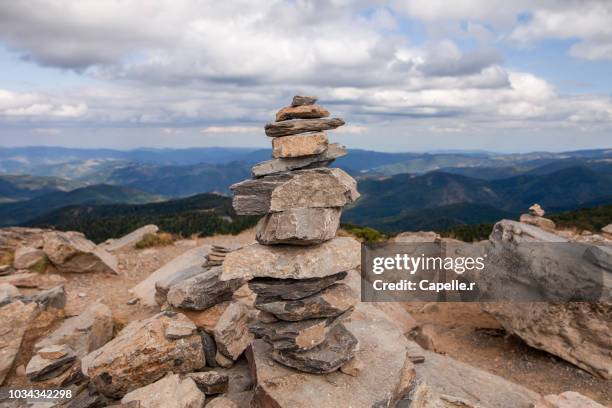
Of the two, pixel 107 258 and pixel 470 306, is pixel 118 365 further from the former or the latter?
pixel 470 306

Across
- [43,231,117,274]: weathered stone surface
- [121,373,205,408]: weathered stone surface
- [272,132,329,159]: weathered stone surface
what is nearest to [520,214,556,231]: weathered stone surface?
[272,132,329,159]: weathered stone surface

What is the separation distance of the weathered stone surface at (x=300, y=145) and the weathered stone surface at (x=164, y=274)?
42.6 ft

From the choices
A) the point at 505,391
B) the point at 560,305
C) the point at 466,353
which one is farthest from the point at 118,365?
the point at 560,305

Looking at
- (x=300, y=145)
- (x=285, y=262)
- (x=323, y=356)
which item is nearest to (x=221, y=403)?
(x=323, y=356)

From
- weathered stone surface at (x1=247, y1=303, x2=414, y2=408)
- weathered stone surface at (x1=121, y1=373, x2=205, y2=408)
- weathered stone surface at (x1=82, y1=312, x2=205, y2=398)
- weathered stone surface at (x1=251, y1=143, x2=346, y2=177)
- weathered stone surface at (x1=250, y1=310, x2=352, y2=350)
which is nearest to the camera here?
weathered stone surface at (x1=247, y1=303, x2=414, y2=408)

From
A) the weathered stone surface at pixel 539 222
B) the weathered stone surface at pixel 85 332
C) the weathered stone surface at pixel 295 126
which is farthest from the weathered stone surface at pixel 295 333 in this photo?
the weathered stone surface at pixel 539 222

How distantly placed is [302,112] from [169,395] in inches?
381

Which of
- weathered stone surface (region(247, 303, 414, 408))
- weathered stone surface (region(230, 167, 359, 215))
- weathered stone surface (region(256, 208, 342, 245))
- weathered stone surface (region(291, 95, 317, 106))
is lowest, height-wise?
weathered stone surface (region(247, 303, 414, 408))

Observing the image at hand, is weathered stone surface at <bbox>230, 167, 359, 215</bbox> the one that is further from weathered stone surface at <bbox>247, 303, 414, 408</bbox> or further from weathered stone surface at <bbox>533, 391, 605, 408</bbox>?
weathered stone surface at <bbox>533, 391, 605, 408</bbox>

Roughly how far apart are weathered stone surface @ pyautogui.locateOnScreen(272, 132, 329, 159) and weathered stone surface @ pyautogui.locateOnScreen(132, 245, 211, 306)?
12991mm

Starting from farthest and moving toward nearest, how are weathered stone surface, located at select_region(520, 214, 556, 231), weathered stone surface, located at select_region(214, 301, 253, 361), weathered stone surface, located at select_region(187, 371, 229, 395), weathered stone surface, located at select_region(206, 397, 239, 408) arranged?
weathered stone surface, located at select_region(520, 214, 556, 231), weathered stone surface, located at select_region(214, 301, 253, 361), weathered stone surface, located at select_region(187, 371, 229, 395), weathered stone surface, located at select_region(206, 397, 239, 408)

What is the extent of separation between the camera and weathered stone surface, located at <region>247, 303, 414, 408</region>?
11680mm

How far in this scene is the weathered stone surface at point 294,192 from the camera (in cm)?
1244

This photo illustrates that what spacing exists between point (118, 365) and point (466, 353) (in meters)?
15.2
